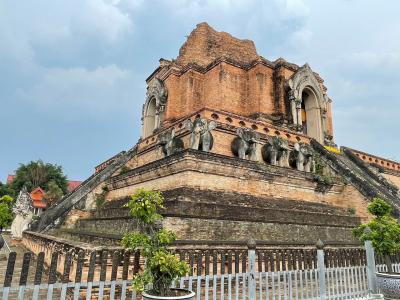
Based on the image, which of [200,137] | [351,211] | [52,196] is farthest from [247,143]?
[52,196]

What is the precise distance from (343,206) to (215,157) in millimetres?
7079

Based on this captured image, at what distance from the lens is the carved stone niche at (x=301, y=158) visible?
51.2 feet

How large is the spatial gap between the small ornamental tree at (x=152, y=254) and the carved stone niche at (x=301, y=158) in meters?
Answer: 11.9

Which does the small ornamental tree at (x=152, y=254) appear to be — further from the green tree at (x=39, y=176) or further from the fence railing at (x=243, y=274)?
the green tree at (x=39, y=176)

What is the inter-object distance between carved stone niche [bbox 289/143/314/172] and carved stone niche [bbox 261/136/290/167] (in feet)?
1.90

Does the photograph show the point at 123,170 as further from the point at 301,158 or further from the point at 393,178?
the point at 393,178

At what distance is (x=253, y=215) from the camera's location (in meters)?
10.5

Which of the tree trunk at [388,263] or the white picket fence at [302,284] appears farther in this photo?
the tree trunk at [388,263]

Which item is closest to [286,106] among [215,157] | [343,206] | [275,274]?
[343,206]

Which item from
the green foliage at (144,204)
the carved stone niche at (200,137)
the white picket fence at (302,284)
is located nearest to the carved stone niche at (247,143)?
the carved stone niche at (200,137)

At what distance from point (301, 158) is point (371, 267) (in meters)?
8.54

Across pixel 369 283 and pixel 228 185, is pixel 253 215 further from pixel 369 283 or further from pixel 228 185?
pixel 369 283

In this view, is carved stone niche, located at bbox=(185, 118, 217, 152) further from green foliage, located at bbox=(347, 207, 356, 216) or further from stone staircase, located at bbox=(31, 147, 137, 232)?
green foliage, located at bbox=(347, 207, 356, 216)

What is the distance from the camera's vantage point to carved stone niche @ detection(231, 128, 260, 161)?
14266mm
